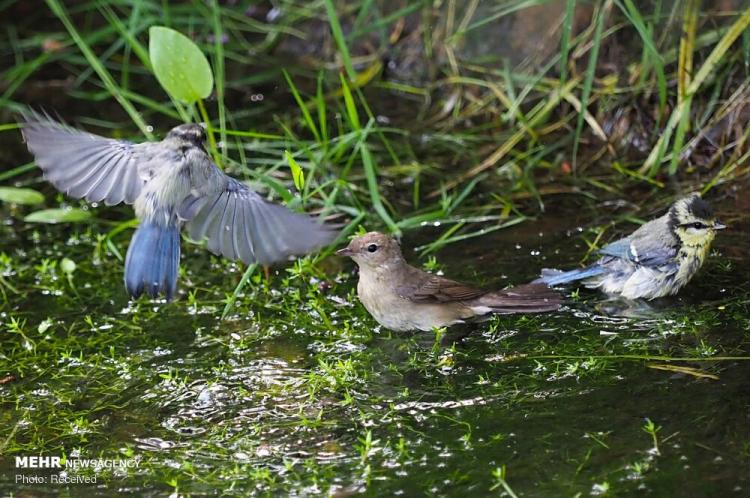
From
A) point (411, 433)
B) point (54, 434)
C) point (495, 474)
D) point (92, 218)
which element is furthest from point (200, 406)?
point (92, 218)

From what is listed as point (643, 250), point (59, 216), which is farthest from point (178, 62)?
point (643, 250)

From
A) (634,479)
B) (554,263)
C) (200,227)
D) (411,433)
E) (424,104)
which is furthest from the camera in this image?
(424,104)

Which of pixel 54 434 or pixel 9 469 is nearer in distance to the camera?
pixel 9 469

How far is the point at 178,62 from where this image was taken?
5.73 m

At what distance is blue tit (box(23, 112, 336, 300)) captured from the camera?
4793mm

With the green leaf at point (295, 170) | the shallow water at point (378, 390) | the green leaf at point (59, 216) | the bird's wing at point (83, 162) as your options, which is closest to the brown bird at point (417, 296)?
the shallow water at point (378, 390)

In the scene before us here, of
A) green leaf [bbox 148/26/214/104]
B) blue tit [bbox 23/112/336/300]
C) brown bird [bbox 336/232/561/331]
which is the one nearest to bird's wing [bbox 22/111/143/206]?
blue tit [bbox 23/112/336/300]

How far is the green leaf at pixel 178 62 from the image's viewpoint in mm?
5688

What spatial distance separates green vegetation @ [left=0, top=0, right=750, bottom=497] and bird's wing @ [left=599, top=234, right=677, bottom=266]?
22 cm

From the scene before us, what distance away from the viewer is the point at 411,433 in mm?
4090

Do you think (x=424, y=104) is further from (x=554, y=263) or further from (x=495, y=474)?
(x=495, y=474)

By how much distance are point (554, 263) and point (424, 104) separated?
2.86 meters

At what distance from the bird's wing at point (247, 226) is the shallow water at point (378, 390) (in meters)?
0.51

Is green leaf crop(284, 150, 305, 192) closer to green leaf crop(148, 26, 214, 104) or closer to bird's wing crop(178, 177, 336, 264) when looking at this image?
bird's wing crop(178, 177, 336, 264)
